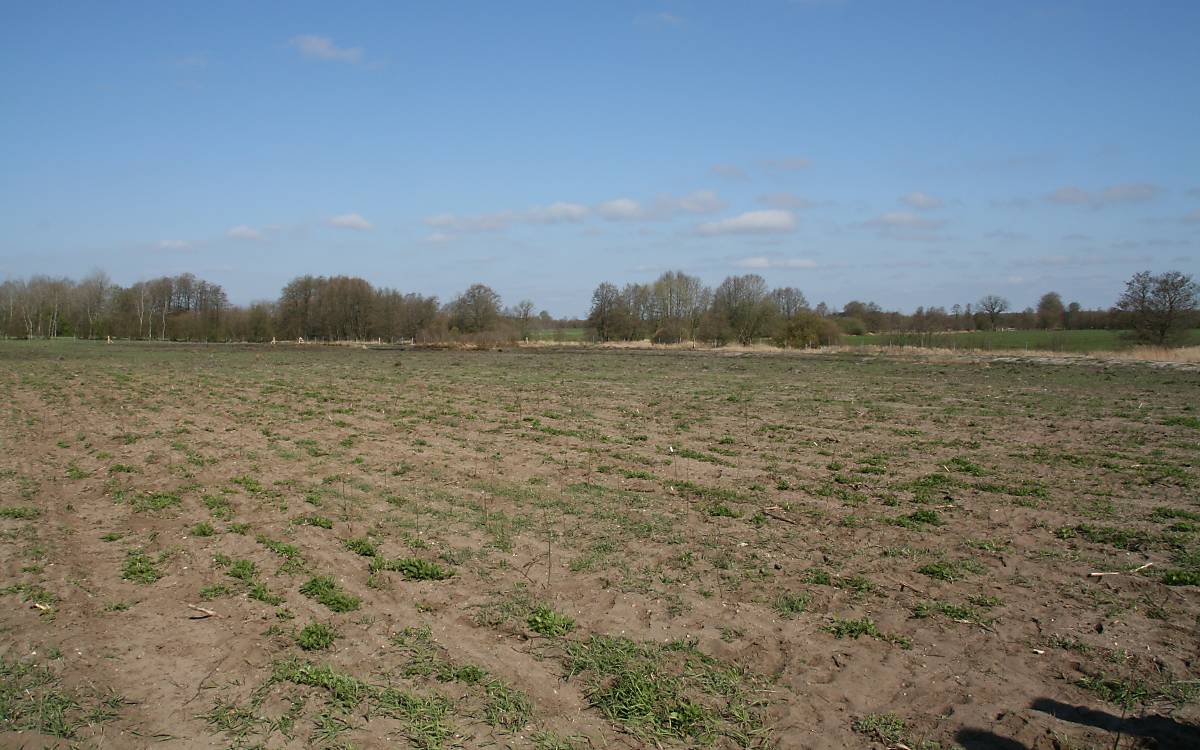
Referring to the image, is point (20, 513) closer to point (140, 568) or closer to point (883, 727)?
point (140, 568)

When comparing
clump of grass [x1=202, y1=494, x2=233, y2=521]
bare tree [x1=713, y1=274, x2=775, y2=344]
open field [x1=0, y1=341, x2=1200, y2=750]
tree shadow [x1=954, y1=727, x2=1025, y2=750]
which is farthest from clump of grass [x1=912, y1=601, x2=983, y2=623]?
bare tree [x1=713, y1=274, x2=775, y2=344]

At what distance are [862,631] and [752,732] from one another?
5.72 feet

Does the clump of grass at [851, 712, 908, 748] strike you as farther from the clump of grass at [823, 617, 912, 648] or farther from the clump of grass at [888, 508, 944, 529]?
the clump of grass at [888, 508, 944, 529]

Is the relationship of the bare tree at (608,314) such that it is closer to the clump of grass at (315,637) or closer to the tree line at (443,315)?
the tree line at (443,315)

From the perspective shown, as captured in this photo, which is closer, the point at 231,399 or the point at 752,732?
the point at 752,732

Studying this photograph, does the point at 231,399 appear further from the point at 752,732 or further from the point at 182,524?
the point at 752,732

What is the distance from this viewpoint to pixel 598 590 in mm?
6469

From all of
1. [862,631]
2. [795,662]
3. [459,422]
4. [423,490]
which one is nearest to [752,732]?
[795,662]

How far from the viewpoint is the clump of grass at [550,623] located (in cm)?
562

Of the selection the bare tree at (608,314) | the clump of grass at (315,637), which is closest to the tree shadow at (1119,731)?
the clump of grass at (315,637)

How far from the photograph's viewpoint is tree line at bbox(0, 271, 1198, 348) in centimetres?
7312

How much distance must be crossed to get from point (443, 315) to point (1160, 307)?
65242 millimetres

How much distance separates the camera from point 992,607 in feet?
19.9

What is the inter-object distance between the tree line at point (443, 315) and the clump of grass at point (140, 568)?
5991cm
